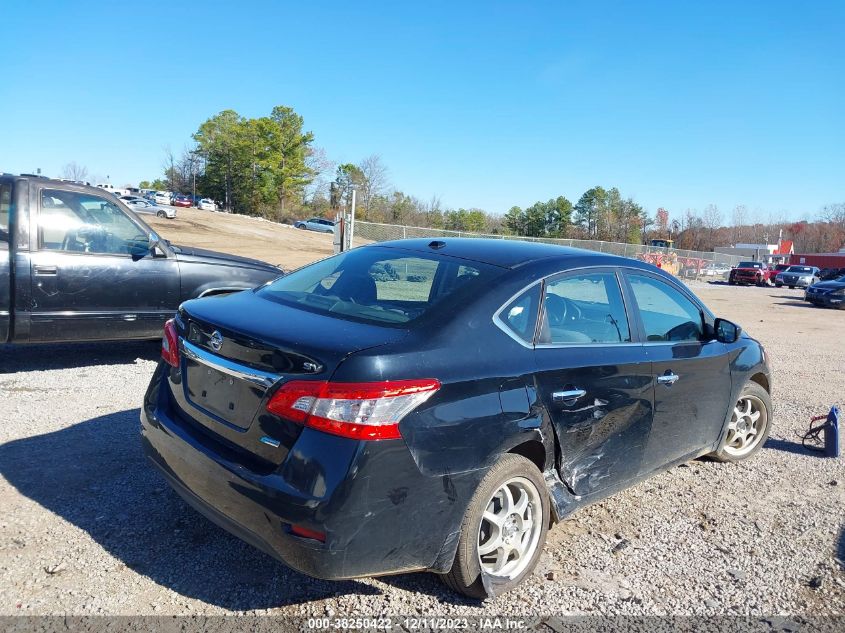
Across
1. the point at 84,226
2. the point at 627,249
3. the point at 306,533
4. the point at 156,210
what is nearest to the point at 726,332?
the point at 306,533

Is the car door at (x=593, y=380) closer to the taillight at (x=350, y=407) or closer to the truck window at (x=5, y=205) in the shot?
the taillight at (x=350, y=407)

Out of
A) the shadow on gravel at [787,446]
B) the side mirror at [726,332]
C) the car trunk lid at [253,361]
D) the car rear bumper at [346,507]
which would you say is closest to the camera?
the car rear bumper at [346,507]

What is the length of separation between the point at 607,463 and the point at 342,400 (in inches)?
67.4

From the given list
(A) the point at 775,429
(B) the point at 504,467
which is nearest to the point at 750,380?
(A) the point at 775,429

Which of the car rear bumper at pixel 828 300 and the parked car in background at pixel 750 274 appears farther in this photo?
the parked car in background at pixel 750 274

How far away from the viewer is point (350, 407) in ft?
7.89

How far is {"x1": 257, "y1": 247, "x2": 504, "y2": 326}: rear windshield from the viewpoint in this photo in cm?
300

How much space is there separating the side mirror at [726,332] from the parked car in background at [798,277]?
3828 centimetres

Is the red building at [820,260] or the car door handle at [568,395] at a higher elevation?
the red building at [820,260]

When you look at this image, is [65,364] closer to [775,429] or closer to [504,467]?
[504,467]

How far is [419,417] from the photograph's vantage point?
8.21 feet

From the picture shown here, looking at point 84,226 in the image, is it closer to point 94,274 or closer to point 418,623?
point 94,274

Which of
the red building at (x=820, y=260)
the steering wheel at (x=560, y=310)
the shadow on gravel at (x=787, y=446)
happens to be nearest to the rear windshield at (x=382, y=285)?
the steering wheel at (x=560, y=310)

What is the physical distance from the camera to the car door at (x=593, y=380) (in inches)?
Answer: 122
